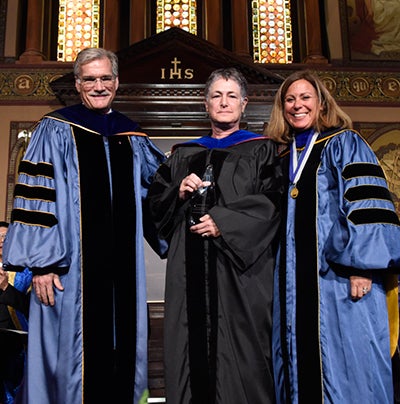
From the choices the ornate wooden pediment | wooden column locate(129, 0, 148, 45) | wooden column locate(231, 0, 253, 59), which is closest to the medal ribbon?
the ornate wooden pediment

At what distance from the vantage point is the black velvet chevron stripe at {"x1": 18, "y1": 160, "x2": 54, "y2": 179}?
2.87m

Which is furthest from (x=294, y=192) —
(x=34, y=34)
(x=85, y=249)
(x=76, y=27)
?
(x=76, y=27)

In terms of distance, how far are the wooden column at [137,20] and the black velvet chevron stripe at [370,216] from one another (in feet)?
21.4

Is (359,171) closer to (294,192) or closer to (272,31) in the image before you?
(294,192)

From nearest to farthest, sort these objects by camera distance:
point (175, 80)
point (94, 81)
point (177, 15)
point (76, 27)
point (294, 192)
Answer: point (294, 192)
point (94, 81)
point (175, 80)
point (76, 27)
point (177, 15)

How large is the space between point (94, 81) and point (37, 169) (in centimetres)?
59

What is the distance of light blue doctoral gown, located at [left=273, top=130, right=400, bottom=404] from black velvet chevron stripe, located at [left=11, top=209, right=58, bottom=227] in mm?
1198

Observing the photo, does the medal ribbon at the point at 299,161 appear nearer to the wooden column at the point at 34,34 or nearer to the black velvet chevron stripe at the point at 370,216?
the black velvet chevron stripe at the point at 370,216

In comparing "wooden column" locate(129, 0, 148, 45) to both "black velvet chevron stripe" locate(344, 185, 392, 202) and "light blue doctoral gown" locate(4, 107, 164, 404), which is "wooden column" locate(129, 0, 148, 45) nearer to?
"light blue doctoral gown" locate(4, 107, 164, 404)

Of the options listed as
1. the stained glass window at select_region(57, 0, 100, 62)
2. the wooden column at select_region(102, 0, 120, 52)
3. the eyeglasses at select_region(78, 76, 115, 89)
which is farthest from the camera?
the stained glass window at select_region(57, 0, 100, 62)

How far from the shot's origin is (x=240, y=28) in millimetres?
8648

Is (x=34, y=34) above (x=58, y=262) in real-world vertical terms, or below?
above

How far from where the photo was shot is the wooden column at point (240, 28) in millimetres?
8500

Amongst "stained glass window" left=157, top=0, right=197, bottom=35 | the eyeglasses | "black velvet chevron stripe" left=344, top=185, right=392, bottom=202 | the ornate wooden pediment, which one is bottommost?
"black velvet chevron stripe" left=344, top=185, right=392, bottom=202
